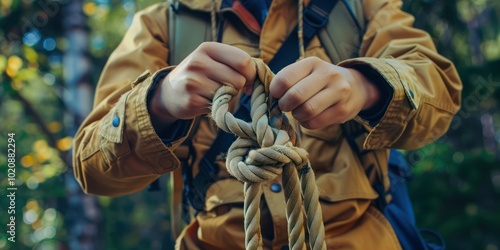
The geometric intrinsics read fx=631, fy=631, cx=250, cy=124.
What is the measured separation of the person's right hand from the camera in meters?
1.47

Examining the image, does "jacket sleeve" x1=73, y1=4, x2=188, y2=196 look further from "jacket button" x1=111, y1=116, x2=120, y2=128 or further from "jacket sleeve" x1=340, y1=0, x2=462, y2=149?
"jacket sleeve" x1=340, y1=0, x2=462, y2=149

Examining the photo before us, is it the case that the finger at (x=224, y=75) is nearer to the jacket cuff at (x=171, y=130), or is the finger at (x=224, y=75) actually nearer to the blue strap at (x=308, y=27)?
the jacket cuff at (x=171, y=130)

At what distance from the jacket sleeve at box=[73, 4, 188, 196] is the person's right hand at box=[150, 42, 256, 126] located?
16 cm

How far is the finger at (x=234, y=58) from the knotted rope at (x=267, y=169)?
0.27ft

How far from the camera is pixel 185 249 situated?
85.4 inches

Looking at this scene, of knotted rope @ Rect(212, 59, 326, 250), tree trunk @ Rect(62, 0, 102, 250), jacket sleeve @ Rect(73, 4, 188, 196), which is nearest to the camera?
knotted rope @ Rect(212, 59, 326, 250)

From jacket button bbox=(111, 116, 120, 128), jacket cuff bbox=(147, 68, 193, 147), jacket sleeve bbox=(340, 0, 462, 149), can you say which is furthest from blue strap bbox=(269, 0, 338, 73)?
jacket button bbox=(111, 116, 120, 128)

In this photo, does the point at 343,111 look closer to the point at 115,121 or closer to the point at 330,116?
the point at 330,116

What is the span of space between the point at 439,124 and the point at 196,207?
2.84 feet

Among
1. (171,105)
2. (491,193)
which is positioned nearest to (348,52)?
(171,105)

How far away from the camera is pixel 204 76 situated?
1.53 m

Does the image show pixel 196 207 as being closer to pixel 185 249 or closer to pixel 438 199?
pixel 185 249

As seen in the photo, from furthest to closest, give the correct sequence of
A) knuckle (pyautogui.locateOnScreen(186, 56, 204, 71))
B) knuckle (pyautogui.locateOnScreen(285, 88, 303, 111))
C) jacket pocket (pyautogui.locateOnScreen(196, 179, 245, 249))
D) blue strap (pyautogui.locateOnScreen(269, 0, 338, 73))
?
blue strap (pyautogui.locateOnScreen(269, 0, 338, 73)), jacket pocket (pyautogui.locateOnScreen(196, 179, 245, 249)), knuckle (pyautogui.locateOnScreen(186, 56, 204, 71)), knuckle (pyautogui.locateOnScreen(285, 88, 303, 111))

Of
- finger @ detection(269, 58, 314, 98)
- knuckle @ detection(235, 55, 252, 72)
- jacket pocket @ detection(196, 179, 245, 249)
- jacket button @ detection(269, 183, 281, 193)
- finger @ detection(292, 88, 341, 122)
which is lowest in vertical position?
jacket pocket @ detection(196, 179, 245, 249)
